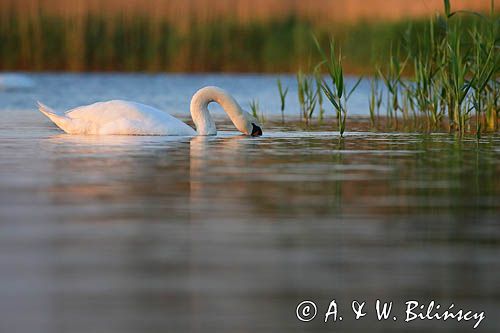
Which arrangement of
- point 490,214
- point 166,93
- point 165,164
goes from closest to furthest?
point 490,214 → point 165,164 → point 166,93

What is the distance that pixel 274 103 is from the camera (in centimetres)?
2133

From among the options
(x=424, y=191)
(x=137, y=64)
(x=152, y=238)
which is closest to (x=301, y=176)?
(x=424, y=191)

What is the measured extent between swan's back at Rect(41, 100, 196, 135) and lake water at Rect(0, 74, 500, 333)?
1.38m

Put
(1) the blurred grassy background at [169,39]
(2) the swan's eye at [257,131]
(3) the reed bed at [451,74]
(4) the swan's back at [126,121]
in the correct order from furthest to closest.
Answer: (1) the blurred grassy background at [169,39], (2) the swan's eye at [257,131], (4) the swan's back at [126,121], (3) the reed bed at [451,74]

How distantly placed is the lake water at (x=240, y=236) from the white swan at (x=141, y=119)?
1394mm

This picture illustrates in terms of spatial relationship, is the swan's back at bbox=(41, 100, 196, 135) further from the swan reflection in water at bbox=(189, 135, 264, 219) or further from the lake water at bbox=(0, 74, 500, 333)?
the lake water at bbox=(0, 74, 500, 333)

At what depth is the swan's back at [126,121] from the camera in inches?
497

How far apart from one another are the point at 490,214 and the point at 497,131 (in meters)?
7.01

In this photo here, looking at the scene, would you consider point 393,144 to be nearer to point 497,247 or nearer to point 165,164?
point 165,164

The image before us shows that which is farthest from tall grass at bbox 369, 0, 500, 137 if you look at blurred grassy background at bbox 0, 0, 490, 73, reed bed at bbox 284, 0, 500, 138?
blurred grassy background at bbox 0, 0, 490, 73

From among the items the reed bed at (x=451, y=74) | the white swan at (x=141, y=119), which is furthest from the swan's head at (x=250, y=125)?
the reed bed at (x=451, y=74)

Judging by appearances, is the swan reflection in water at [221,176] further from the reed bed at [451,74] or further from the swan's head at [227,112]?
the reed bed at [451,74]

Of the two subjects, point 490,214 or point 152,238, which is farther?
point 490,214

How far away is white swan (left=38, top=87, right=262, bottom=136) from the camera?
12.6 meters
